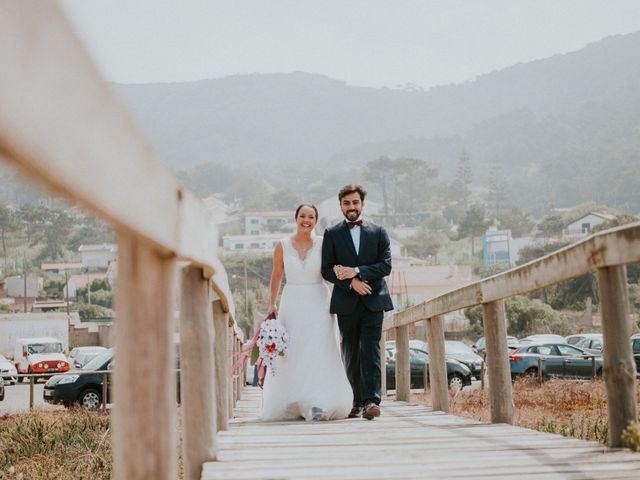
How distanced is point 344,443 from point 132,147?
311 centimetres

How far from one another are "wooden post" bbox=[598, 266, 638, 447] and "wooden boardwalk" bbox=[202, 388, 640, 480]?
0.56 ft

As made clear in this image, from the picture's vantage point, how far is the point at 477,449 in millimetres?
4098

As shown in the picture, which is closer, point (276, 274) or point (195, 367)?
point (195, 367)

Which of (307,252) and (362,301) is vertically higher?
(307,252)

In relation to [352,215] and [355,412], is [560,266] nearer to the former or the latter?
[352,215]

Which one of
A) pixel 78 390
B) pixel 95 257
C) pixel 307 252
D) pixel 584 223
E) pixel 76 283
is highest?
pixel 584 223

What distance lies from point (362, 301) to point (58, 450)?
16.2ft

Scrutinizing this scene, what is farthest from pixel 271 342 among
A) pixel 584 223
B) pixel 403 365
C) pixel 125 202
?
pixel 584 223

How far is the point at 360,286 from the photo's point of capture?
22.0 ft

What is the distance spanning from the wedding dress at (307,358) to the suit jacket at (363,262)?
11.8 inches

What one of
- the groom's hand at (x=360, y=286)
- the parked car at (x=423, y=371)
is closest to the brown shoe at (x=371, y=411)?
the groom's hand at (x=360, y=286)

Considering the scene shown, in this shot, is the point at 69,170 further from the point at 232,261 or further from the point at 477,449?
the point at 232,261

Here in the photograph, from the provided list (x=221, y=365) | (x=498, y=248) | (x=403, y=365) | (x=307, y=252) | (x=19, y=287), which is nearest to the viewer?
(x=221, y=365)

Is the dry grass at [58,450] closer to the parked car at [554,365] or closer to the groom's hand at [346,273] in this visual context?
the groom's hand at [346,273]
